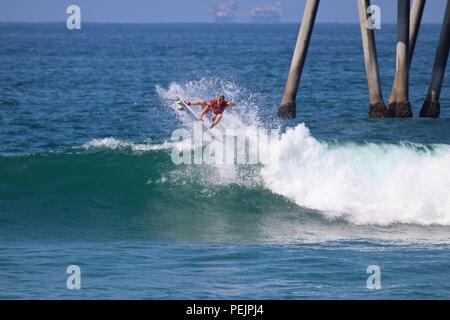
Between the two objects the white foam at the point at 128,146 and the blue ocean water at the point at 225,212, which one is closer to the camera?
the blue ocean water at the point at 225,212

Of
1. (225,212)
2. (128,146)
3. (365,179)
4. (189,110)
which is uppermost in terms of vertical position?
(189,110)

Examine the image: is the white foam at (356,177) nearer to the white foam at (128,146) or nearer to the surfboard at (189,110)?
the surfboard at (189,110)

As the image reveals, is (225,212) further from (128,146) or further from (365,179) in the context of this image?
(128,146)

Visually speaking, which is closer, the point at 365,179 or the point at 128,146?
the point at 365,179

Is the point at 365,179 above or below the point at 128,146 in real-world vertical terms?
below

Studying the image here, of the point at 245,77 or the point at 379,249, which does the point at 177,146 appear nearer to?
the point at 379,249

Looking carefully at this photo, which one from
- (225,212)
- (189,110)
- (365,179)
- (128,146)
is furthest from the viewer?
(128,146)

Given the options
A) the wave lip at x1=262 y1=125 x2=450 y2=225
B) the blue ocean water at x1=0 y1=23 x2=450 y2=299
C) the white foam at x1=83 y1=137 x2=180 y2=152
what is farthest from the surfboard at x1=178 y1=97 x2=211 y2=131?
the white foam at x1=83 y1=137 x2=180 y2=152

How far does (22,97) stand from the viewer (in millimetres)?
42812

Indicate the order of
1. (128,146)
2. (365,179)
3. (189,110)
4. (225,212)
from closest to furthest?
(225,212) → (189,110) → (365,179) → (128,146)

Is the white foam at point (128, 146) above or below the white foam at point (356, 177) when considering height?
above

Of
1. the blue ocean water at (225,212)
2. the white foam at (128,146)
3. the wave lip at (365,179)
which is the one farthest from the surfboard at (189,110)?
the white foam at (128,146)

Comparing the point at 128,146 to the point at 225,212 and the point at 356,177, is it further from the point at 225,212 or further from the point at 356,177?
the point at 356,177

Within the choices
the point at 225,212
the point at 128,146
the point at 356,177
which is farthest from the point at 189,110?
the point at 356,177
